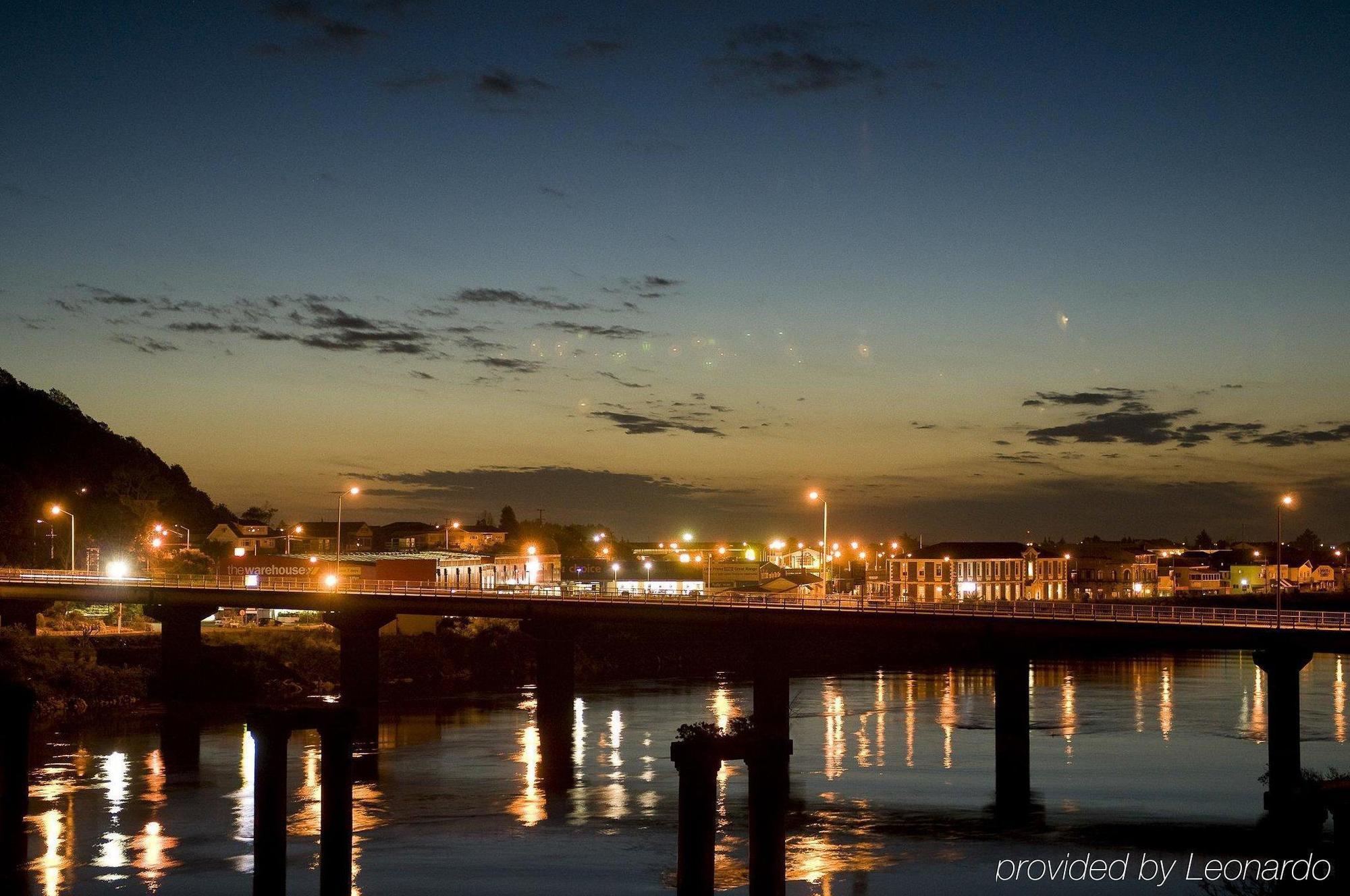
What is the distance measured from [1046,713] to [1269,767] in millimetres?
29841

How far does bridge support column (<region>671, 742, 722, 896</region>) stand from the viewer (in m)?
32.9

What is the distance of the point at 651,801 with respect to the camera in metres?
56.1

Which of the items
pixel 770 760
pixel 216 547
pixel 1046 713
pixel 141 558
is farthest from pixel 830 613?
pixel 216 547

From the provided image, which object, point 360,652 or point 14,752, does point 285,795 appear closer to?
point 14,752

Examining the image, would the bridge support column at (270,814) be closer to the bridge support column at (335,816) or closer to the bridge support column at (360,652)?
the bridge support column at (335,816)

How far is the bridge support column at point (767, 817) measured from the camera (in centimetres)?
3416

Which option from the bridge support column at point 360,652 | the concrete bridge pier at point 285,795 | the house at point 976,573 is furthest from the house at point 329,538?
the concrete bridge pier at point 285,795

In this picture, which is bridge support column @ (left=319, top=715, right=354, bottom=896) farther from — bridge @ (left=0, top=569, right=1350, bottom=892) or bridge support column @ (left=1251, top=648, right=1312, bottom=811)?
bridge support column @ (left=1251, top=648, right=1312, bottom=811)

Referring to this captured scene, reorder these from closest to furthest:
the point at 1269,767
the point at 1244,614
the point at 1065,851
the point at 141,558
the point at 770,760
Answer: the point at 770,760 → the point at 1065,851 → the point at 1269,767 → the point at 1244,614 → the point at 141,558

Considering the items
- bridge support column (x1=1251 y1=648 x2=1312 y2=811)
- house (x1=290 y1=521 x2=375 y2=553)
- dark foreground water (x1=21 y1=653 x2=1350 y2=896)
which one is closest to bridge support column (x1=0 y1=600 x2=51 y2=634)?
dark foreground water (x1=21 y1=653 x2=1350 y2=896)

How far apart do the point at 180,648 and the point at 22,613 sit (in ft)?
59.9

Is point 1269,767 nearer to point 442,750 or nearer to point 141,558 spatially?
point 442,750

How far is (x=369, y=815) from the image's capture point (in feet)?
173

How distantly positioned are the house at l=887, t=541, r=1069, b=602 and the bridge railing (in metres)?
76.4
